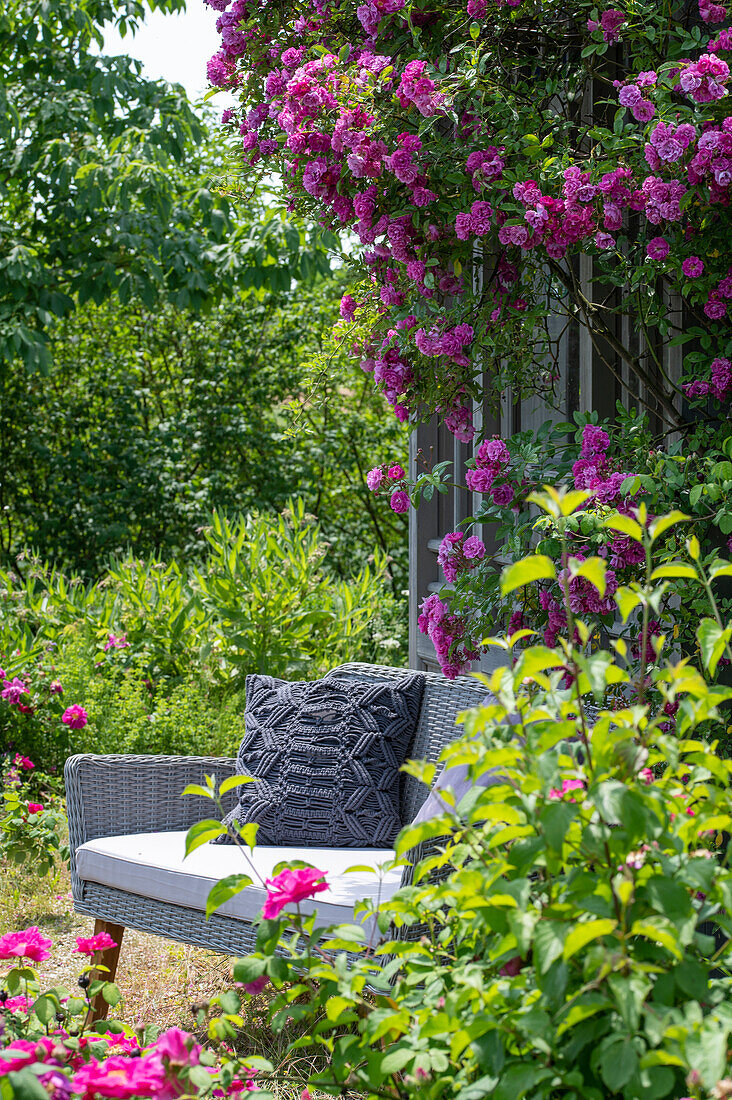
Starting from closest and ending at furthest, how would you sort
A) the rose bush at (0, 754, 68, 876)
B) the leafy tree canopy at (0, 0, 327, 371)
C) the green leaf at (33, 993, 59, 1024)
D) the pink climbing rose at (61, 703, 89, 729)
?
the green leaf at (33, 993, 59, 1024) → the rose bush at (0, 754, 68, 876) → the pink climbing rose at (61, 703, 89, 729) → the leafy tree canopy at (0, 0, 327, 371)

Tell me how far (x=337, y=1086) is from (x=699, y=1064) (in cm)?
39

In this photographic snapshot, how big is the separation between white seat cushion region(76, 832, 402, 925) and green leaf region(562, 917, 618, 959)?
1158 millimetres

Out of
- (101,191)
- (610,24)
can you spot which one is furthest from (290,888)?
(101,191)

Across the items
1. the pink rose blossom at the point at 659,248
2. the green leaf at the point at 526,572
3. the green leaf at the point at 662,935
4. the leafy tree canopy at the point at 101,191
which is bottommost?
the green leaf at the point at 662,935

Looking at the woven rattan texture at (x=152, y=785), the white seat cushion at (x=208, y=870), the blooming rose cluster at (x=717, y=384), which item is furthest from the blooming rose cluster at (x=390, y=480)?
the white seat cushion at (x=208, y=870)

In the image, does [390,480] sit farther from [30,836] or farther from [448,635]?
[30,836]

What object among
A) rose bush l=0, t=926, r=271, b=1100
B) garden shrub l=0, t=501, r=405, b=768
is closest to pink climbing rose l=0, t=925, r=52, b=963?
rose bush l=0, t=926, r=271, b=1100

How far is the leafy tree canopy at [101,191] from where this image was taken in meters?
5.78

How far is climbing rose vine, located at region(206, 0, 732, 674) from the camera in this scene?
5.51 ft

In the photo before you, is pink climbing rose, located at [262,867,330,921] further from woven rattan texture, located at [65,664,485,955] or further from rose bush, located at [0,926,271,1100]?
woven rattan texture, located at [65,664,485,955]

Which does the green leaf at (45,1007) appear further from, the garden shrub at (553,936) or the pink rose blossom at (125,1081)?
the pink rose blossom at (125,1081)

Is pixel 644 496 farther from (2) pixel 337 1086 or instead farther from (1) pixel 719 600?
(2) pixel 337 1086

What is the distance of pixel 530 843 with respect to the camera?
0.72 meters

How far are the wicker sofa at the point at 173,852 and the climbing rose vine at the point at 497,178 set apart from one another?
0.39 m
